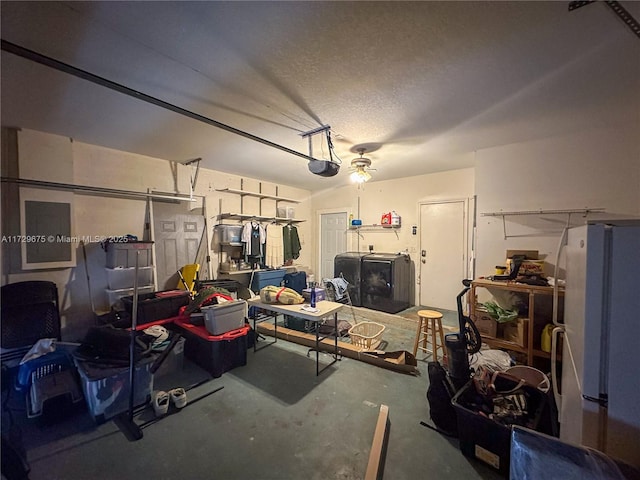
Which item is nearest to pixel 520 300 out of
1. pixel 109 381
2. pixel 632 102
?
pixel 632 102

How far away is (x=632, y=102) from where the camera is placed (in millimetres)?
2320

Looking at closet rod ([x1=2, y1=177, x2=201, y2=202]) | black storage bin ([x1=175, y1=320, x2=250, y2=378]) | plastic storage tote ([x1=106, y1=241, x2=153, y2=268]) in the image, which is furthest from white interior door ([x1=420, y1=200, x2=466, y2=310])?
plastic storage tote ([x1=106, y1=241, x2=153, y2=268])

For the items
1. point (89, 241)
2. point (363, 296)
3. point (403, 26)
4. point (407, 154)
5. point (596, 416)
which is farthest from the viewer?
point (363, 296)

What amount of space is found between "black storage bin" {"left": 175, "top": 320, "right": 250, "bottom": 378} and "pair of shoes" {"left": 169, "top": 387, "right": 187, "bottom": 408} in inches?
16.3

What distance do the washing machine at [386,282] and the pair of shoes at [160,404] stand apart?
3533 millimetres

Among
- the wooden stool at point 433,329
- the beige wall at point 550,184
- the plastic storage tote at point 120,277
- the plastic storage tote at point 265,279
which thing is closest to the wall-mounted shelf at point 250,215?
the plastic storage tote at point 265,279

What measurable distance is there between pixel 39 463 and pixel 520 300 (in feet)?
15.2

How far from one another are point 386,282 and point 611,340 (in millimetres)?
3753

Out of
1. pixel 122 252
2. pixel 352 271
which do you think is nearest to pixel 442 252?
pixel 352 271

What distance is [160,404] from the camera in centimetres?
213

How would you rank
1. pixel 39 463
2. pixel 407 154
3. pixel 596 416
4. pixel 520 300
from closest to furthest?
pixel 596 416
pixel 39 463
pixel 520 300
pixel 407 154

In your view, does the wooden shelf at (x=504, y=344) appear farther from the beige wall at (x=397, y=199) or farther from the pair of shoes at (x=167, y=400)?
the pair of shoes at (x=167, y=400)

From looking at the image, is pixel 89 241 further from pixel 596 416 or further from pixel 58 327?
pixel 596 416

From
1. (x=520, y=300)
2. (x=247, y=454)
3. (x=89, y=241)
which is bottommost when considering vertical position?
(x=247, y=454)
